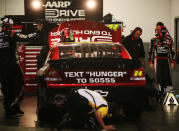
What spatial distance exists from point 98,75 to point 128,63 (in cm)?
56

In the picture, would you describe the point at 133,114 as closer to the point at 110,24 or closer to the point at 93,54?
the point at 93,54

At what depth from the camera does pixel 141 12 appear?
19594 mm

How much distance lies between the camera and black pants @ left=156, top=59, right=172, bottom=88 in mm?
10320

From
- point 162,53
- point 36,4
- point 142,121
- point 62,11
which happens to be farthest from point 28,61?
point 142,121

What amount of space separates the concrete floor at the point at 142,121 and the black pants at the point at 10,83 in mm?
302

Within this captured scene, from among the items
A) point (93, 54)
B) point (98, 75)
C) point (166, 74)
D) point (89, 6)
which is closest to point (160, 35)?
point (166, 74)

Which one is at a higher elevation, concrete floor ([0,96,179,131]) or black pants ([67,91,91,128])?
black pants ([67,91,91,128])

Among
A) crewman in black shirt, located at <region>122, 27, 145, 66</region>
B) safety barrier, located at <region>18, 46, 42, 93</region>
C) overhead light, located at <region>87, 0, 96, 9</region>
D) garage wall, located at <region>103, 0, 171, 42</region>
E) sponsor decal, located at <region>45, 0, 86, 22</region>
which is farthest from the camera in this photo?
garage wall, located at <region>103, 0, 171, 42</region>

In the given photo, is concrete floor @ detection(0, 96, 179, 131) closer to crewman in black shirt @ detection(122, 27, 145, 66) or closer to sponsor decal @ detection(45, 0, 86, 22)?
crewman in black shirt @ detection(122, 27, 145, 66)

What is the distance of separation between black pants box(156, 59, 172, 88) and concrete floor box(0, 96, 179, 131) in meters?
1.30

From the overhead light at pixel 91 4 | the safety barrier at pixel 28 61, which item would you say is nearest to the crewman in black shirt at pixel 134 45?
the safety barrier at pixel 28 61

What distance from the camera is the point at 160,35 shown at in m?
10.3

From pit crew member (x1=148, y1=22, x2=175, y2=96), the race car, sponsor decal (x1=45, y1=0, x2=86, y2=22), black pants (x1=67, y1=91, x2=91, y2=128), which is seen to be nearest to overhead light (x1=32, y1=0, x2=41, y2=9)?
sponsor decal (x1=45, y1=0, x2=86, y2=22)

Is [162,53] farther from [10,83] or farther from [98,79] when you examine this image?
[10,83]
